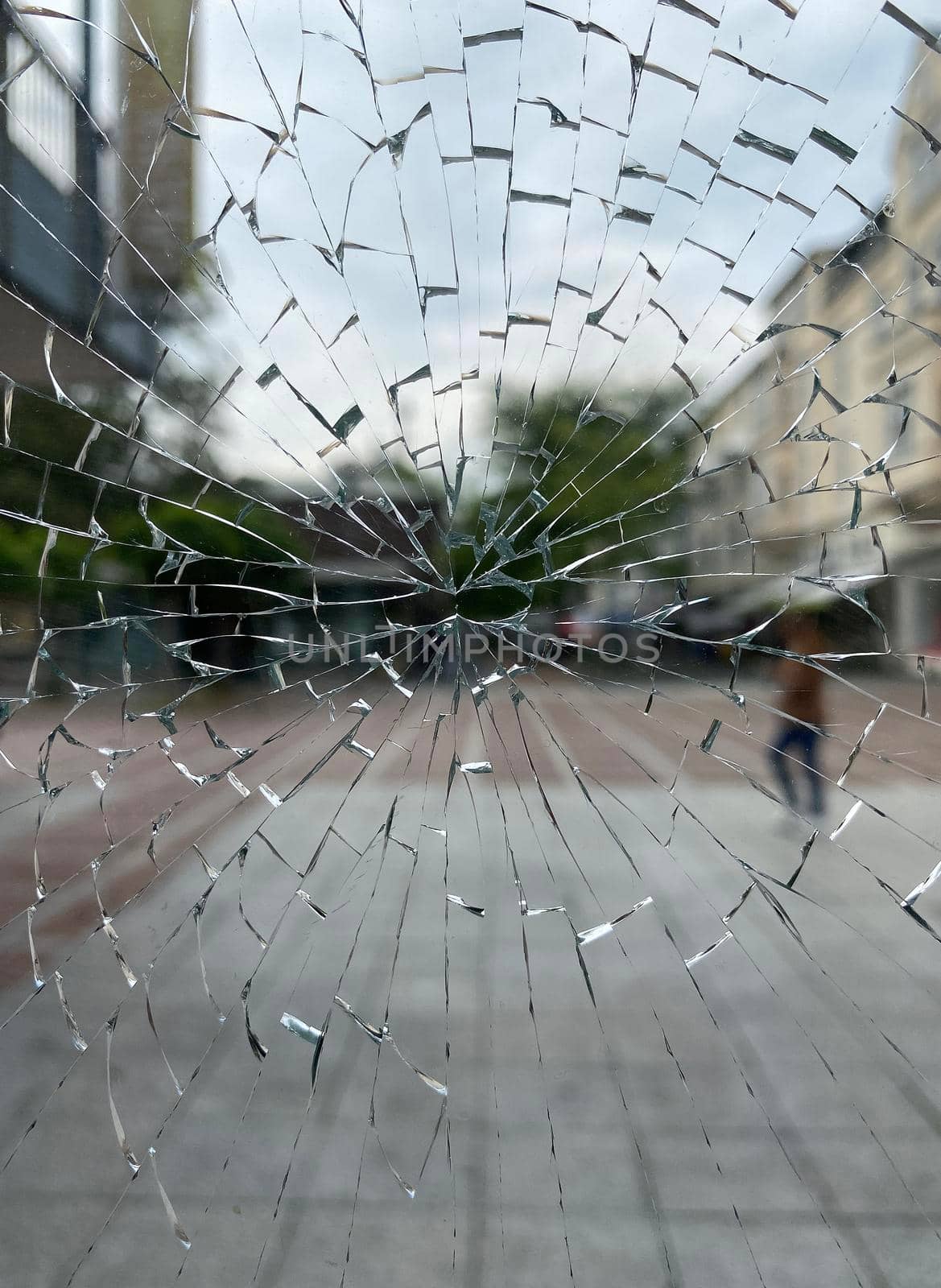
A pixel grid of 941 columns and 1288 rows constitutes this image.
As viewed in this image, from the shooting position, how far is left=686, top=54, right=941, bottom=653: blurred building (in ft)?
3.18

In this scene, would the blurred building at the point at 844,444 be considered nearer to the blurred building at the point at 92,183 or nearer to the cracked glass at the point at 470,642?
the cracked glass at the point at 470,642

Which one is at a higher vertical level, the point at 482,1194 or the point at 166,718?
the point at 166,718

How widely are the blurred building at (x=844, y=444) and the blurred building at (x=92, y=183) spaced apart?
0.69 metres

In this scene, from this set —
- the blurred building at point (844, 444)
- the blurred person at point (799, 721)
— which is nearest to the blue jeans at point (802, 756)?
Result: the blurred person at point (799, 721)

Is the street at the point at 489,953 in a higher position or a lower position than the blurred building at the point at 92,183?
lower

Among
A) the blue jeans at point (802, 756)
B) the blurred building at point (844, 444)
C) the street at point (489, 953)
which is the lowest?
the street at point (489, 953)

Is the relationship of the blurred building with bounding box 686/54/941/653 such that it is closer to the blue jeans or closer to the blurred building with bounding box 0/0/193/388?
the blue jeans

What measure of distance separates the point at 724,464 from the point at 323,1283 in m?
1.05

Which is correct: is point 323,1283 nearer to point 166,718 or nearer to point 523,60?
point 166,718

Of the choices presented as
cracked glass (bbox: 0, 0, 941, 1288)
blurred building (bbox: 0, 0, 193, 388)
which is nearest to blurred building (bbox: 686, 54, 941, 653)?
cracked glass (bbox: 0, 0, 941, 1288)

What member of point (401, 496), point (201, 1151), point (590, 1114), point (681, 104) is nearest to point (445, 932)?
point (590, 1114)

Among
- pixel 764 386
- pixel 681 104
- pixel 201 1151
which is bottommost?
pixel 201 1151

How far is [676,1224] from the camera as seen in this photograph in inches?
38.6

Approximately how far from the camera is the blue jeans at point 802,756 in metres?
1.02
